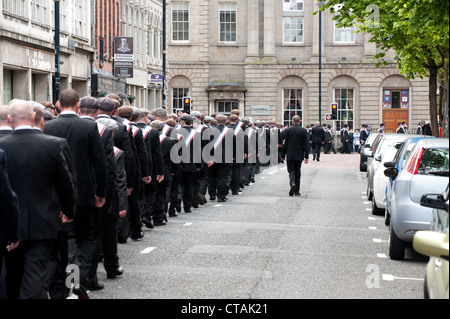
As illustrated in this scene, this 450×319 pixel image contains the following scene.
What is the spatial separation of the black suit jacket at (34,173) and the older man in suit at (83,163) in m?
1.62

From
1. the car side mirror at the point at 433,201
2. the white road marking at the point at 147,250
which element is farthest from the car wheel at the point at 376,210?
the car side mirror at the point at 433,201

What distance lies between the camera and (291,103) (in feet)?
234

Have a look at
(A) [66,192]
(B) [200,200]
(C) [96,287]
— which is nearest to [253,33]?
(B) [200,200]

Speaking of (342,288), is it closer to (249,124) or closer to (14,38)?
(249,124)

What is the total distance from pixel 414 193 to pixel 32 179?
237 inches

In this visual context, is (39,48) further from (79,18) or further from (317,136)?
(317,136)

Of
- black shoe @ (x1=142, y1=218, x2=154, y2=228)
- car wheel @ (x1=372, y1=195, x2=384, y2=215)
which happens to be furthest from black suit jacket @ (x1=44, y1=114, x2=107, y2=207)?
car wheel @ (x1=372, y1=195, x2=384, y2=215)

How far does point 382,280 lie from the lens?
11.1 m

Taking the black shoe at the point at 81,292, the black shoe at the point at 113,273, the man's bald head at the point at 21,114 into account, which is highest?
the man's bald head at the point at 21,114

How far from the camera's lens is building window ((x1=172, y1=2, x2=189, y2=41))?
71.9m

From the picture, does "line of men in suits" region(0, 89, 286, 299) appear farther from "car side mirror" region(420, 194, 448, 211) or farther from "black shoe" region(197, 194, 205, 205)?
"black shoe" region(197, 194, 205, 205)

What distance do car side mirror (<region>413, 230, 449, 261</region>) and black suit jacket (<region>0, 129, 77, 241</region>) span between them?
3.39m

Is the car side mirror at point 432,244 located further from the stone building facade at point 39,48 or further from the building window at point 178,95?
the building window at point 178,95

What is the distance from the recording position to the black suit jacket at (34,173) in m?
8.06
